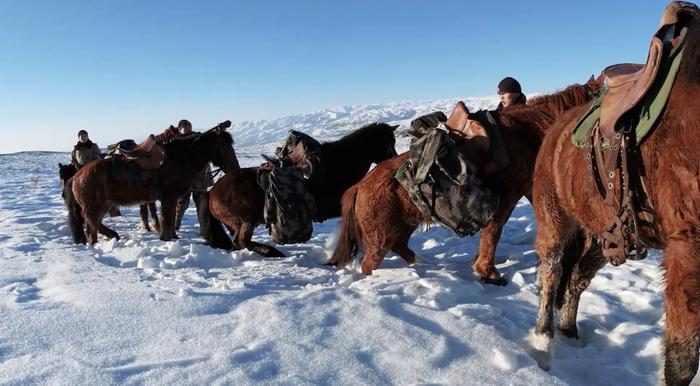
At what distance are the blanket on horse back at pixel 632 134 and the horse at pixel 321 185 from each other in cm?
384

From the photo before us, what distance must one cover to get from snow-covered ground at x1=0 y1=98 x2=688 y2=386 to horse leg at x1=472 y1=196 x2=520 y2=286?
16 cm

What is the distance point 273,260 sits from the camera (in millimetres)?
5215

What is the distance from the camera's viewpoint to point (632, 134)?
1996mm

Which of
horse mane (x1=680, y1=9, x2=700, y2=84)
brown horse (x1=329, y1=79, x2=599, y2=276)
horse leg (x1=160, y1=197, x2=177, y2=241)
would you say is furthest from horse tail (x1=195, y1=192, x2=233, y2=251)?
horse mane (x1=680, y1=9, x2=700, y2=84)

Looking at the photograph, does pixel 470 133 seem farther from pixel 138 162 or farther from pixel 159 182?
pixel 138 162

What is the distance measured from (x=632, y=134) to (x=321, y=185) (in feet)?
13.6

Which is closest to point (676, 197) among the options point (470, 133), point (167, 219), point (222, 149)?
point (470, 133)

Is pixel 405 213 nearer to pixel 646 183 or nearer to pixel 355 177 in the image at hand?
pixel 355 177

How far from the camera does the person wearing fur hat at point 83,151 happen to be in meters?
9.26

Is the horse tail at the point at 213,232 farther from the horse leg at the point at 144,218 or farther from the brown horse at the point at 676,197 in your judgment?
the brown horse at the point at 676,197

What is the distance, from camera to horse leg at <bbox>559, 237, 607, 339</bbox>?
3053 millimetres

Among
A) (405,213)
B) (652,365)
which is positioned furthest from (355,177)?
(652,365)

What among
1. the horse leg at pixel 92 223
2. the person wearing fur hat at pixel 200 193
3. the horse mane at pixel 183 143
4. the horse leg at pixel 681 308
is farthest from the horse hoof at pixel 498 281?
the horse leg at pixel 92 223

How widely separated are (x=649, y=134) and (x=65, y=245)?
257 inches
